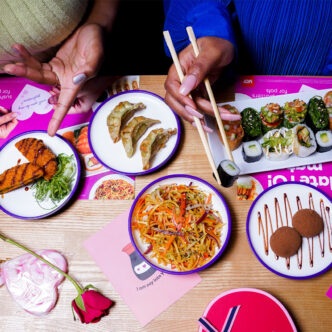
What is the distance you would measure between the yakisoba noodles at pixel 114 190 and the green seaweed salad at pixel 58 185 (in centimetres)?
15

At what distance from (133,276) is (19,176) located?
0.73 metres

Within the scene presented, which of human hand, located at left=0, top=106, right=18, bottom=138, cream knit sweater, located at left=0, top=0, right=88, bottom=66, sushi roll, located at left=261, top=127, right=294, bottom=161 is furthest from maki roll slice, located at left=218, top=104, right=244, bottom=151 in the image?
human hand, located at left=0, top=106, right=18, bottom=138

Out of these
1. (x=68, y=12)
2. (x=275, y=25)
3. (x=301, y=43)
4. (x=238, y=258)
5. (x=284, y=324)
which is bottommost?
(x=284, y=324)

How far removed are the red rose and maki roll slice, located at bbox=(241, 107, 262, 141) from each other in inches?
41.3

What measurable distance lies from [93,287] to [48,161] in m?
0.65

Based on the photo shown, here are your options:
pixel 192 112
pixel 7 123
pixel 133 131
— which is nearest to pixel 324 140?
pixel 192 112

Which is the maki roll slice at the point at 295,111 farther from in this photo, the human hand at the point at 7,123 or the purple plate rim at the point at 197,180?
the human hand at the point at 7,123

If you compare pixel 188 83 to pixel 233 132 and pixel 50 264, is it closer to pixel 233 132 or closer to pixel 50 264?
pixel 233 132

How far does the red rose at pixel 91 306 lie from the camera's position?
133 cm

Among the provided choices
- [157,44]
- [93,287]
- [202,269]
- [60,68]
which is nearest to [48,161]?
[60,68]

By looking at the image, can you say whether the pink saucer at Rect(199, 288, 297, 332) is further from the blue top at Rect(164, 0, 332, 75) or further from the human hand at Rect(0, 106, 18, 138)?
the human hand at Rect(0, 106, 18, 138)

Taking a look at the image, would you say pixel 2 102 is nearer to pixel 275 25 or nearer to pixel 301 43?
pixel 275 25

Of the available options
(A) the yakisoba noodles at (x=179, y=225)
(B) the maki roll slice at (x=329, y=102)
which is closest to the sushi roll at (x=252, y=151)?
(A) the yakisoba noodles at (x=179, y=225)

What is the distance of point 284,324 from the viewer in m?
1.29
